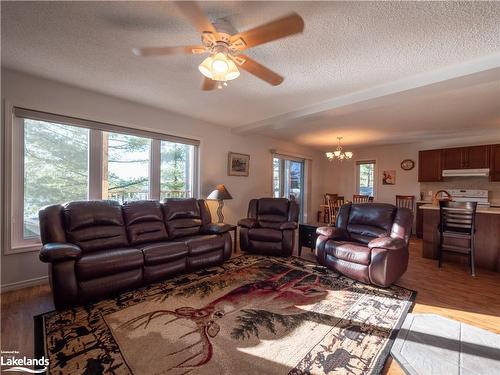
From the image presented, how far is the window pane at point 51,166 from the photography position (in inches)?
110

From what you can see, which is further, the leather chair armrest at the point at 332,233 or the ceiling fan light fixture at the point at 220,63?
the leather chair armrest at the point at 332,233

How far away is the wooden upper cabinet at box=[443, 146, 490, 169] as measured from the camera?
5.01 meters

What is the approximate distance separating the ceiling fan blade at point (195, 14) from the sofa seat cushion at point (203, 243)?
2376 millimetres

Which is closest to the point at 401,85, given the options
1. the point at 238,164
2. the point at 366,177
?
the point at 238,164

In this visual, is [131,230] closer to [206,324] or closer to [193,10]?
[206,324]

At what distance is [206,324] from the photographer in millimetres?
1995

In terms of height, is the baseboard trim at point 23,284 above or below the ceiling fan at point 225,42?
below

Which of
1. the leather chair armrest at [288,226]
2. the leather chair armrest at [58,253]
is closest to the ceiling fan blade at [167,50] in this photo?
the leather chair armrest at [58,253]

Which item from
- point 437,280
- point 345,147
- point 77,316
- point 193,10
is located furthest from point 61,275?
point 345,147

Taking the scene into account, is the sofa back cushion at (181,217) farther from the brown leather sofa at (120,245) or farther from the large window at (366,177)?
the large window at (366,177)

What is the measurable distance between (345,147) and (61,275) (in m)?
6.96

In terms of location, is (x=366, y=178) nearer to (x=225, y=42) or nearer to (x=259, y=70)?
(x=259, y=70)

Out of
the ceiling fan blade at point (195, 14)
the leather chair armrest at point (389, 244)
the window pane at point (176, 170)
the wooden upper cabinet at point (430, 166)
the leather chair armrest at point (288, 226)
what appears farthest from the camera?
the wooden upper cabinet at point (430, 166)

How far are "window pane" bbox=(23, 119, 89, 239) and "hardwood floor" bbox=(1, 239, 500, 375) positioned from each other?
0.89 m
